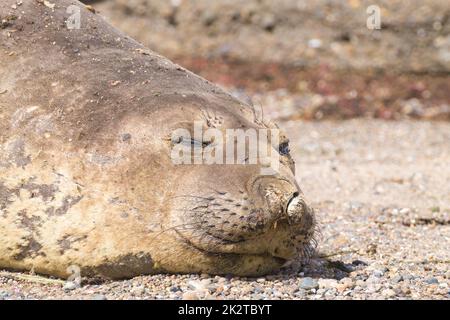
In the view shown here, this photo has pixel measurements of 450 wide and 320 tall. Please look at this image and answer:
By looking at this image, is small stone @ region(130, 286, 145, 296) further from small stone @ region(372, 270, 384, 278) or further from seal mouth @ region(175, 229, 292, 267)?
small stone @ region(372, 270, 384, 278)

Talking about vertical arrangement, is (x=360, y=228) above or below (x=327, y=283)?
above

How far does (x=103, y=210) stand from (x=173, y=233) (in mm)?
320

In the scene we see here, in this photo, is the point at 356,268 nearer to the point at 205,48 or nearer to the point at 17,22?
the point at 17,22

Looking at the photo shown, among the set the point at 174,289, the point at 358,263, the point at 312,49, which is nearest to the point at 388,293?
the point at 358,263

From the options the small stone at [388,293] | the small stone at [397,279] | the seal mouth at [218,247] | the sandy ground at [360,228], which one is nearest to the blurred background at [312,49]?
the sandy ground at [360,228]

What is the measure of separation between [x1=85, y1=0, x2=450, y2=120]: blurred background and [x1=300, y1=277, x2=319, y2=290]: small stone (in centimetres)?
609

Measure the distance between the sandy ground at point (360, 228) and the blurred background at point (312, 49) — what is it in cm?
67

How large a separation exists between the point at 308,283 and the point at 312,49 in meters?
7.34

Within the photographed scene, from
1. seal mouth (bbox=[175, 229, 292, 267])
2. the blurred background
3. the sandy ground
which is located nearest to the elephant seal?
seal mouth (bbox=[175, 229, 292, 267])

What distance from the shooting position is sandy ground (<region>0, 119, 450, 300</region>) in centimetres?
382

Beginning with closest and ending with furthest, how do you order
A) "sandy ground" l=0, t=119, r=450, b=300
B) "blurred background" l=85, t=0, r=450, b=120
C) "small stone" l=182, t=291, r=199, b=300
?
"small stone" l=182, t=291, r=199, b=300, "sandy ground" l=0, t=119, r=450, b=300, "blurred background" l=85, t=0, r=450, b=120

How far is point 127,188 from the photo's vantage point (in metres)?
3.74

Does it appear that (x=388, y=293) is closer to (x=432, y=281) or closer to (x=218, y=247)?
(x=432, y=281)

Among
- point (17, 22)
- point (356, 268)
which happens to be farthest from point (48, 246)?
point (356, 268)
